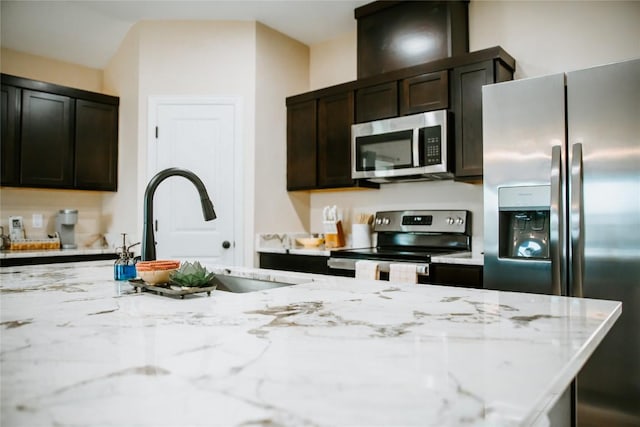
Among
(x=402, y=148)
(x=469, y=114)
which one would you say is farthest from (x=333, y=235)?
(x=469, y=114)

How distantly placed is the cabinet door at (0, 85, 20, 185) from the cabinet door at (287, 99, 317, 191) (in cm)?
226

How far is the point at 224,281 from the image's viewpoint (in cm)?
193

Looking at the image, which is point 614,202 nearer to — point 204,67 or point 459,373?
point 459,373

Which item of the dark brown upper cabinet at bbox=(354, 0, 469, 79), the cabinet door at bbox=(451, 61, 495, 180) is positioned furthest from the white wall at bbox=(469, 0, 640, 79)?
the cabinet door at bbox=(451, 61, 495, 180)

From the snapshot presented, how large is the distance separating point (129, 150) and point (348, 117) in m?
1.98

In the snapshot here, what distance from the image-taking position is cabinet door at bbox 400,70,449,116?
3.08m

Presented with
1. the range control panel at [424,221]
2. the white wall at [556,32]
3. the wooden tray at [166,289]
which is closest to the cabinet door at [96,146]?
the range control panel at [424,221]

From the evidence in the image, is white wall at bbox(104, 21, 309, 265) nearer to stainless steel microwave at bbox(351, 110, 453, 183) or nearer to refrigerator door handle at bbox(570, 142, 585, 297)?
stainless steel microwave at bbox(351, 110, 453, 183)

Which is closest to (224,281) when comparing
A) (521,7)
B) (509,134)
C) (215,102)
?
(509,134)

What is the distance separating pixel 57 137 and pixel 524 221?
12.4ft

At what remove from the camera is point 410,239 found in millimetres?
3523

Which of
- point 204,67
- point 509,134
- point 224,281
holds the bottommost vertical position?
point 224,281

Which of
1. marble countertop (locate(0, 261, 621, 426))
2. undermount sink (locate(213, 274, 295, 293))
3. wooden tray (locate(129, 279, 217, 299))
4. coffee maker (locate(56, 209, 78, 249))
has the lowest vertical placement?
undermount sink (locate(213, 274, 295, 293))

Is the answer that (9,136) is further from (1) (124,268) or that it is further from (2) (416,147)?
(2) (416,147)
